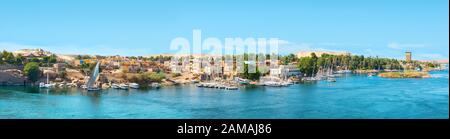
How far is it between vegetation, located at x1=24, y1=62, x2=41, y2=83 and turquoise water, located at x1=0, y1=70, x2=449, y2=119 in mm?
1193

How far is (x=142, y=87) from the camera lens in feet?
31.1

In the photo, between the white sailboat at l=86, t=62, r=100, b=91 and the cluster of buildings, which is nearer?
the white sailboat at l=86, t=62, r=100, b=91

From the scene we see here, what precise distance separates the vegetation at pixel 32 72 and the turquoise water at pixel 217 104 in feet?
3.91

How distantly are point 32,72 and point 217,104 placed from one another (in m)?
4.71

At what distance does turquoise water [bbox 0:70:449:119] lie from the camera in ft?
18.7

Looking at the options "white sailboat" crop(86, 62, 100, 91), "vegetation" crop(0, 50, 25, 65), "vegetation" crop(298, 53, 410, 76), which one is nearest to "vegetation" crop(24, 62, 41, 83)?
"vegetation" crop(0, 50, 25, 65)

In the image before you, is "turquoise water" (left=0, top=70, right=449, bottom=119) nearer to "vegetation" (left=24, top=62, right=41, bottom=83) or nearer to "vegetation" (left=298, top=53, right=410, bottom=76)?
"vegetation" (left=24, top=62, right=41, bottom=83)

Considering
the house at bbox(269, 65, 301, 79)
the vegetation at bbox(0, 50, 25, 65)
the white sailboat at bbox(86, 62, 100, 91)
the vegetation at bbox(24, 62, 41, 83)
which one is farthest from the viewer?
the house at bbox(269, 65, 301, 79)

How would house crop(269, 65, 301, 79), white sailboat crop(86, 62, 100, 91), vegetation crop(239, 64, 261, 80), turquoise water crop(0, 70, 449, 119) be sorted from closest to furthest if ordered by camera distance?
turquoise water crop(0, 70, 449, 119)
white sailboat crop(86, 62, 100, 91)
vegetation crop(239, 64, 261, 80)
house crop(269, 65, 301, 79)

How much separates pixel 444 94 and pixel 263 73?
13.4 feet

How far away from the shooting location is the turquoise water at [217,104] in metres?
5.71

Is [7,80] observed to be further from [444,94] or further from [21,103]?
[444,94]

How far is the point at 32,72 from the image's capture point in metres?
9.88
